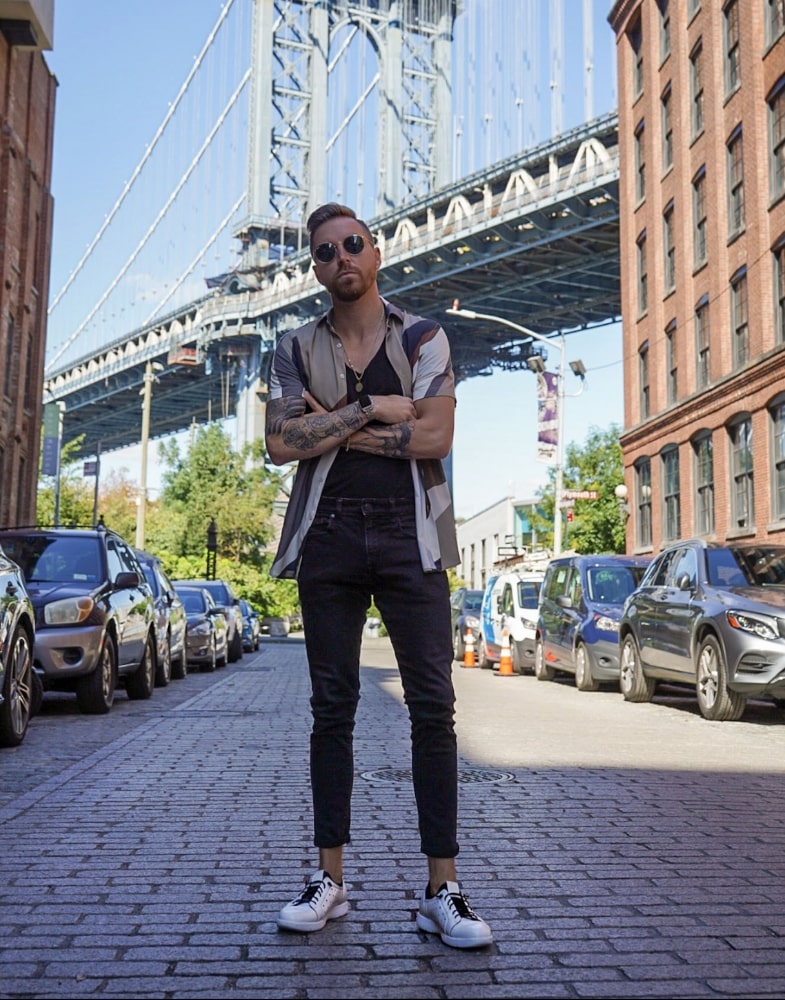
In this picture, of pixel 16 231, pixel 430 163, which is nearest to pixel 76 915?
pixel 16 231

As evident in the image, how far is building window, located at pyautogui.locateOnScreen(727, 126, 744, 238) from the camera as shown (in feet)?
95.0

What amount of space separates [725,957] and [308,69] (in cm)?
7876

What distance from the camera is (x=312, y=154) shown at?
76.1 m

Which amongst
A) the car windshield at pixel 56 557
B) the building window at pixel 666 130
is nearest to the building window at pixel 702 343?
the building window at pixel 666 130

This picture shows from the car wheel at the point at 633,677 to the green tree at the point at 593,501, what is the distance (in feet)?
82.0

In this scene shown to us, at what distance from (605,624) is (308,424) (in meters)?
12.5

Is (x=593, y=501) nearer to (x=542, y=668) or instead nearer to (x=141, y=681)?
Result: (x=542, y=668)

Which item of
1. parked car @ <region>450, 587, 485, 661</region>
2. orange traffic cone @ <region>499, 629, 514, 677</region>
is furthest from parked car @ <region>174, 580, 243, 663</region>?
orange traffic cone @ <region>499, 629, 514, 677</region>

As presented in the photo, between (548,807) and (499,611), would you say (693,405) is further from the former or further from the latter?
(548,807)

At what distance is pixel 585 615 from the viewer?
1633 cm

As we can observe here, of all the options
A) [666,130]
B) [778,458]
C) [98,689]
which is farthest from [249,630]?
[98,689]

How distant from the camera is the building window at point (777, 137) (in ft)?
86.8

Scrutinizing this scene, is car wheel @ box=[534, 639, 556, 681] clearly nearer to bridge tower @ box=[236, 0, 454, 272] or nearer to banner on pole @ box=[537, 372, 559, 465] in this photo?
banner on pole @ box=[537, 372, 559, 465]

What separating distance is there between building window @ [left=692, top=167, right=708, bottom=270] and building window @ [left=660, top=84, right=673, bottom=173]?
106 inches
